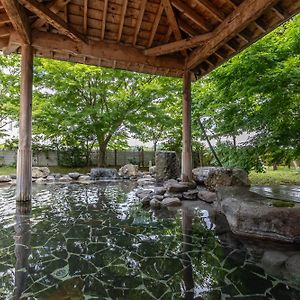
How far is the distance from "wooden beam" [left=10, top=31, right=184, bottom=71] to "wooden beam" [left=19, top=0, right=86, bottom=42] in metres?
0.23

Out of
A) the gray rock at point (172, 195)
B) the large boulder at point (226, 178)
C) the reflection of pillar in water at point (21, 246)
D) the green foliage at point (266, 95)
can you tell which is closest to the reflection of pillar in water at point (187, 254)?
the gray rock at point (172, 195)

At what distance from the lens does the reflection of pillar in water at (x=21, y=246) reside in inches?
76.1

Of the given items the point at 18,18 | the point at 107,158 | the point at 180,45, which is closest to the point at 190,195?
the point at 180,45

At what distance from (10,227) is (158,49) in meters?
4.73

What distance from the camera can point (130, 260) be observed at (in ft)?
7.86

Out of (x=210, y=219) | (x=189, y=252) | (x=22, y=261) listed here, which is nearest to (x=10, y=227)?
(x=22, y=261)

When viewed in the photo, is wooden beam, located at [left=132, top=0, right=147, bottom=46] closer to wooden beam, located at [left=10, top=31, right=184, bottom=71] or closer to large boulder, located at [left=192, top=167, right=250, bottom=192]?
wooden beam, located at [left=10, top=31, right=184, bottom=71]

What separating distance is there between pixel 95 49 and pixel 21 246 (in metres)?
4.45

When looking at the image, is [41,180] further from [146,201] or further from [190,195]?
[190,195]

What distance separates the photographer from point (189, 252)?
8.56ft

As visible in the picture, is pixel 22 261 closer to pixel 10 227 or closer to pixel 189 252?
pixel 10 227

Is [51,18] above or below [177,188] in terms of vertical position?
above

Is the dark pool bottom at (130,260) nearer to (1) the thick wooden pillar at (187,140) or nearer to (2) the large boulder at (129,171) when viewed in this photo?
(1) the thick wooden pillar at (187,140)

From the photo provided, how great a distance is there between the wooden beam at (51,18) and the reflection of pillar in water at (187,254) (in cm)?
425
